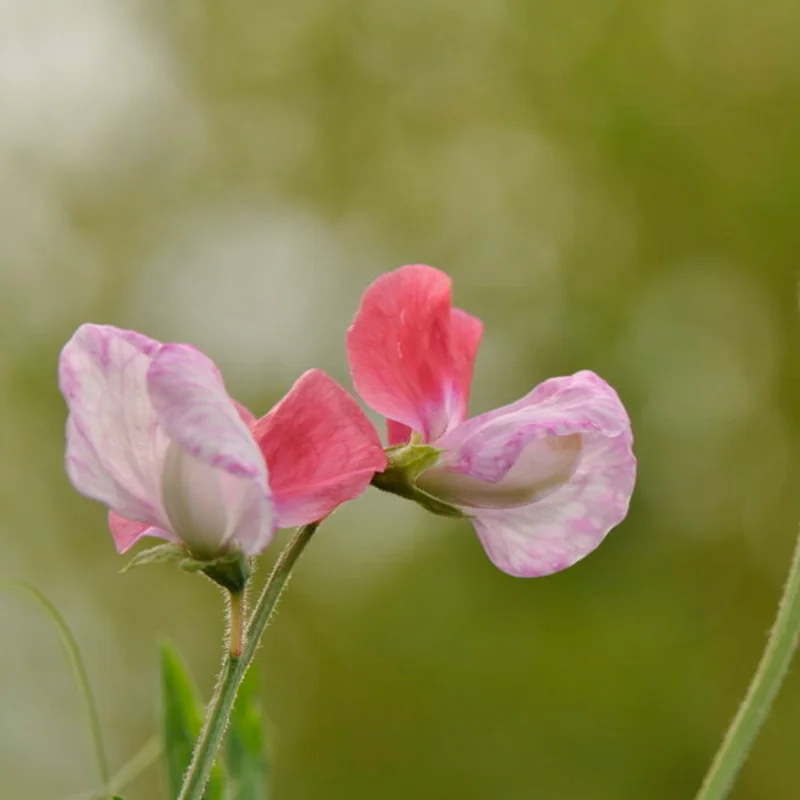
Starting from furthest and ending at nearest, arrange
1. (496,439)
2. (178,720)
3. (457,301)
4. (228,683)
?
(457,301) < (178,720) < (496,439) < (228,683)

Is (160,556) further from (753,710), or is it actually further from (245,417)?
Answer: (753,710)

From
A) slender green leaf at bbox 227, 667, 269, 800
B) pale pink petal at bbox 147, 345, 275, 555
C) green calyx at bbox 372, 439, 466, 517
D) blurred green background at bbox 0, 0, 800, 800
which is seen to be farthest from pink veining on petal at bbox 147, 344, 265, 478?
blurred green background at bbox 0, 0, 800, 800

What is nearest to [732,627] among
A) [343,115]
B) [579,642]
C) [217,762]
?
[579,642]

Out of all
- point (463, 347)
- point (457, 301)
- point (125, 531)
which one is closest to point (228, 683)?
point (125, 531)

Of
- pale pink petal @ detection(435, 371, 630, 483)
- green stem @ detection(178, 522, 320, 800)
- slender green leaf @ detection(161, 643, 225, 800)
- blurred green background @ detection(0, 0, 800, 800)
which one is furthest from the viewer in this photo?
blurred green background @ detection(0, 0, 800, 800)

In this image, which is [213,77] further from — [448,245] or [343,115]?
[448,245]

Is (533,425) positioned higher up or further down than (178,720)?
higher up

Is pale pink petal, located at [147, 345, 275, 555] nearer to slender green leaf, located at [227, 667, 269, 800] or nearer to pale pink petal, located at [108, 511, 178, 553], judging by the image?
pale pink petal, located at [108, 511, 178, 553]

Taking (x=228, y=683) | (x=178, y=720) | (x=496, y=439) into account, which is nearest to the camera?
(x=228, y=683)
